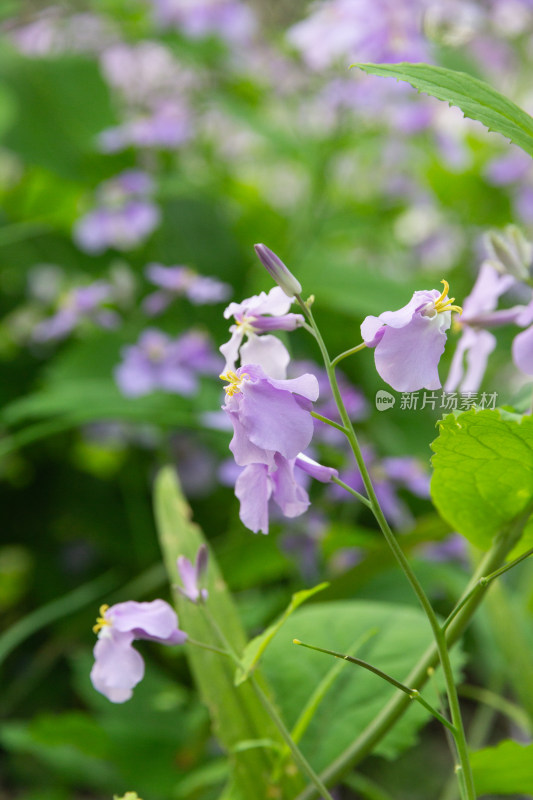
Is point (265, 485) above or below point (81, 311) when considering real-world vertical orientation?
below

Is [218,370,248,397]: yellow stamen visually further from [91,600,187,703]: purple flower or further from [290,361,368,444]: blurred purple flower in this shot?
[290,361,368,444]: blurred purple flower

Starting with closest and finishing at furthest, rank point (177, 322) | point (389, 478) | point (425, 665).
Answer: point (425, 665) < point (389, 478) < point (177, 322)

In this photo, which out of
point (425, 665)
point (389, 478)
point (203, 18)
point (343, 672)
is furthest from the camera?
point (203, 18)

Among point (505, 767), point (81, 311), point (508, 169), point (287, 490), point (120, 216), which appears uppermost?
point (508, 169)

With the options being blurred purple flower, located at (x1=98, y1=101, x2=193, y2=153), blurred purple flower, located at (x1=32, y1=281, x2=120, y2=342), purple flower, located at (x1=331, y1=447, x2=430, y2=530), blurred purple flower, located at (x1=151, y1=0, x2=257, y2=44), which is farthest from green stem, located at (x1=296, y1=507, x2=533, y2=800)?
blurred purple flower, located at (x1=151, y1=0, x2=257, y2=44)

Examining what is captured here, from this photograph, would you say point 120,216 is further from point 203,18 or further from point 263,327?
point 263,327

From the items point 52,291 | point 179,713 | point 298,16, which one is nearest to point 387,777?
point 179,713

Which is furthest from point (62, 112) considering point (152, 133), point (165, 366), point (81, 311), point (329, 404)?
point (329, 404)

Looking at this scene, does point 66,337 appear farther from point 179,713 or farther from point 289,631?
point 289,631
